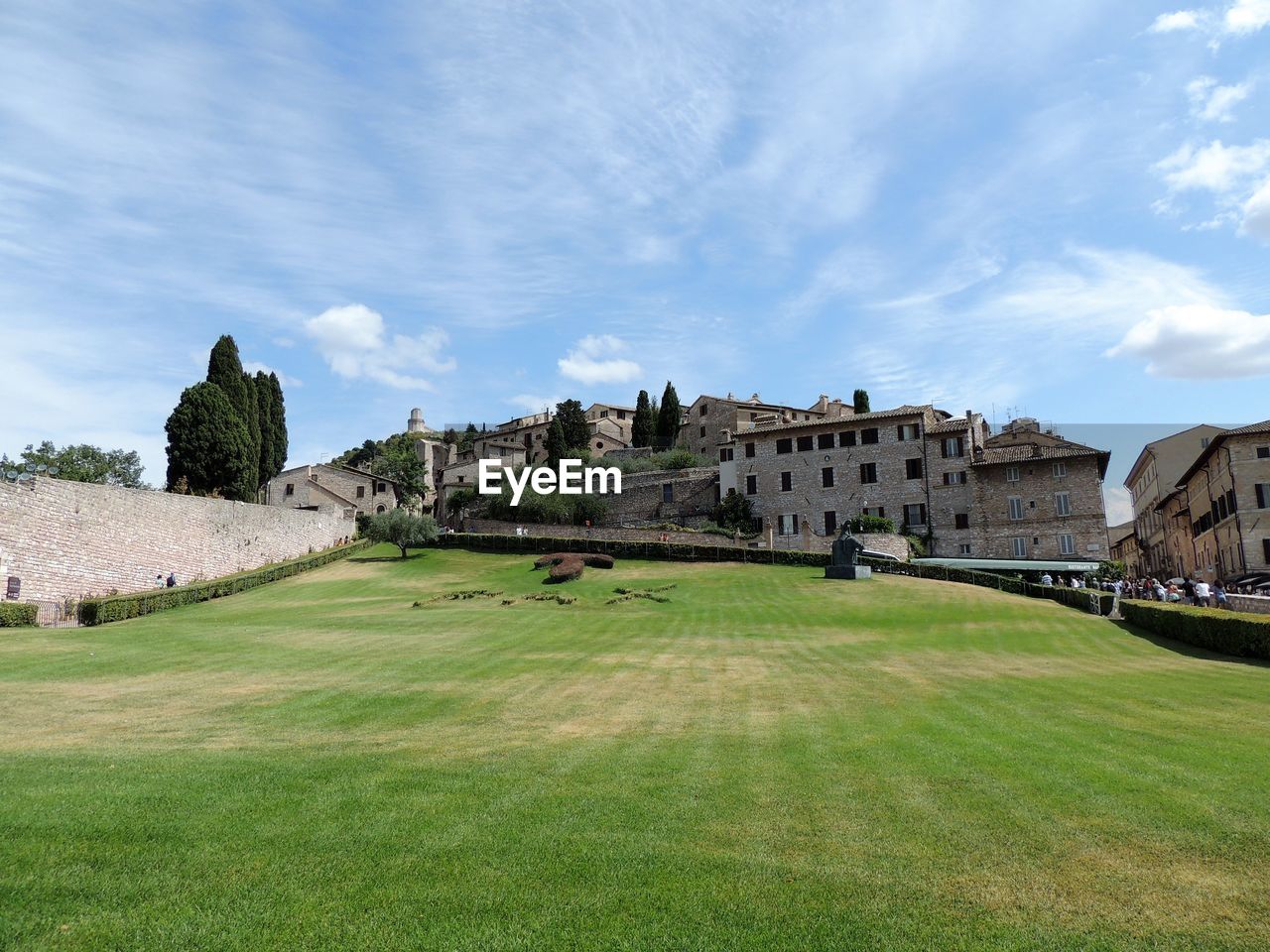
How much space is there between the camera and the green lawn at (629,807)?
5863mm

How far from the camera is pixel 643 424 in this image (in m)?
108

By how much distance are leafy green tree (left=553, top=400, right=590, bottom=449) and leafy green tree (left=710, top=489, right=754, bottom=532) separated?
128 feet

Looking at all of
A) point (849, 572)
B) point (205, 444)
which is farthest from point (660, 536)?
point (205, 444)

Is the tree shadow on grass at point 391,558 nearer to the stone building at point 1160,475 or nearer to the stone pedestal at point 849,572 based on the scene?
the stone pedestal at point 849,572

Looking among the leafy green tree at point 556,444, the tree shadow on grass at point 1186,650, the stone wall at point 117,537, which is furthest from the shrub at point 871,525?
the leafy green tree at point 556,444

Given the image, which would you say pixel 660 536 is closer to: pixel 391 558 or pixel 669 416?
pixel 391 558

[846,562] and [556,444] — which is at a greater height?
[556,444]

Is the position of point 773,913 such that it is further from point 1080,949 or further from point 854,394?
point 854,394

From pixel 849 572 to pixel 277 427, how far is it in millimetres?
56907

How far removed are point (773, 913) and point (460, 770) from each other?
491 cm

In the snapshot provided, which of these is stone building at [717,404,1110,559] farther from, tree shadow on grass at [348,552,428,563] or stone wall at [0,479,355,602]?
stone wall at [0,479,355,602]

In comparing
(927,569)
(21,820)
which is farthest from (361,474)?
(21,820)

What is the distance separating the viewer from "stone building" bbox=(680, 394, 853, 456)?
311 feet

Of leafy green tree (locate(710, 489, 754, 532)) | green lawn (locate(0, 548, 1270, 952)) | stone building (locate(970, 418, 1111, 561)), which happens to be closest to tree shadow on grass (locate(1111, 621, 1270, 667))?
green lawn (locate(0, 548, 1270, 952))
